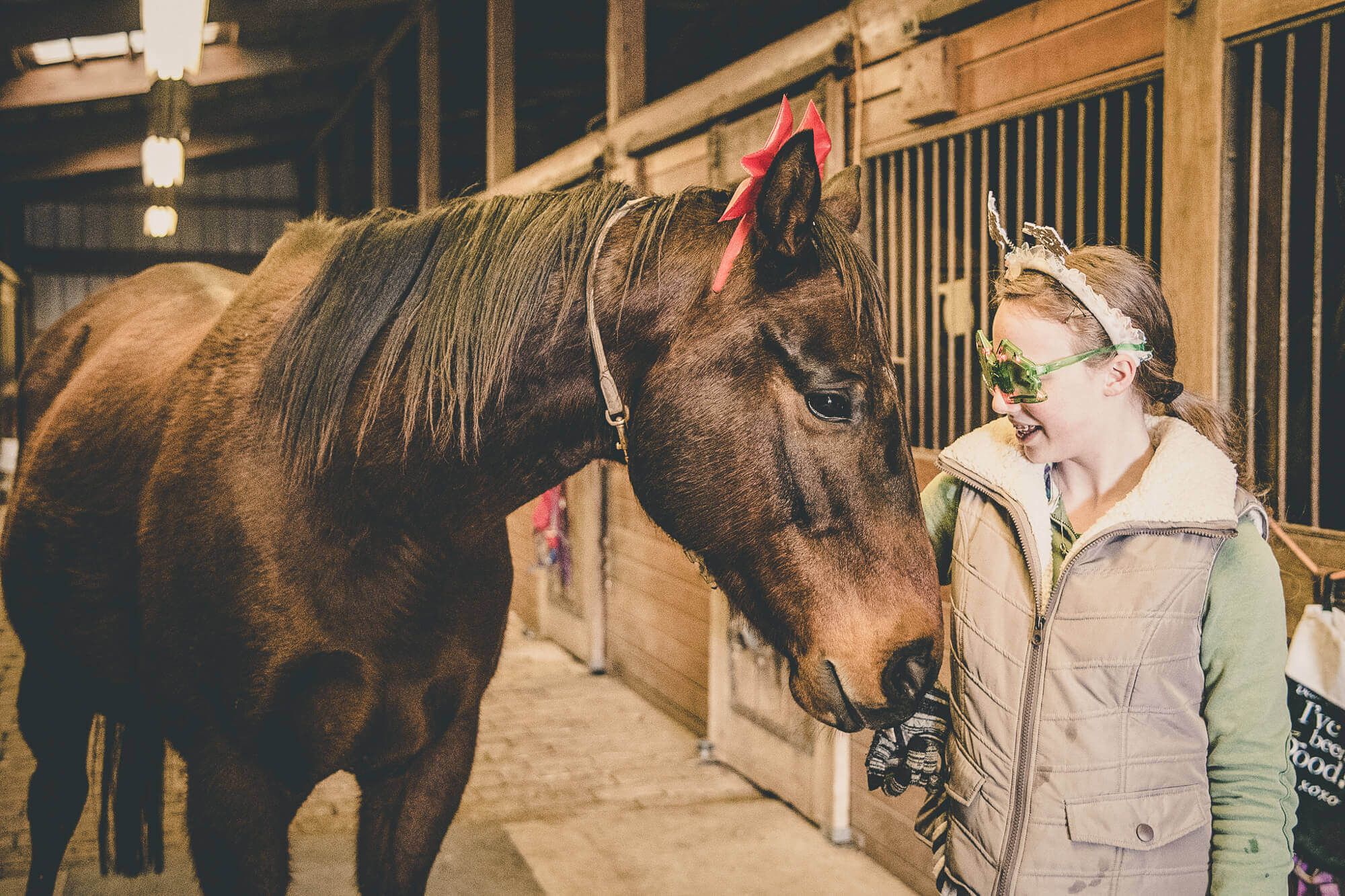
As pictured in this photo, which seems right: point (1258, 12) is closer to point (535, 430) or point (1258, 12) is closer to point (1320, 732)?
point (1320, 732)

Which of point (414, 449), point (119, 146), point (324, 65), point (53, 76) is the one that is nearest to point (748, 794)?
point (414, 449)

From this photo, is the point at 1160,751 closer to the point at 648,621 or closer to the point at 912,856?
the point at 912,856

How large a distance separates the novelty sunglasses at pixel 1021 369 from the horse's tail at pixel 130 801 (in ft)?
8.56

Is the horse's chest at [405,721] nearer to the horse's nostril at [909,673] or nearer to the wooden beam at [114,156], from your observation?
the horse's nostril at [909,673]

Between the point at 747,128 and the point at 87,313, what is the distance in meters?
2.51

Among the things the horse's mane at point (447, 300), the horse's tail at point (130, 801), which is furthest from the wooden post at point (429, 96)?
the horse's mane at point (447, 300)

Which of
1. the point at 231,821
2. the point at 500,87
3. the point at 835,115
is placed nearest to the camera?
the point at 231,821

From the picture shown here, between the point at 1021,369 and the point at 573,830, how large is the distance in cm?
283

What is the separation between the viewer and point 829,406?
140 centimetres

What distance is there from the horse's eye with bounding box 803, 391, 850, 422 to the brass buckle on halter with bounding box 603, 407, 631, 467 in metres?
0.28

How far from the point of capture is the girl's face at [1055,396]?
1425mm

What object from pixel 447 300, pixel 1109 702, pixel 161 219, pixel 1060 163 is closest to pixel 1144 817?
pixel 1109 702

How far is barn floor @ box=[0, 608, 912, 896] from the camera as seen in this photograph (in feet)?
10.4

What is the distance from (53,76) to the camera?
9.78 meters
